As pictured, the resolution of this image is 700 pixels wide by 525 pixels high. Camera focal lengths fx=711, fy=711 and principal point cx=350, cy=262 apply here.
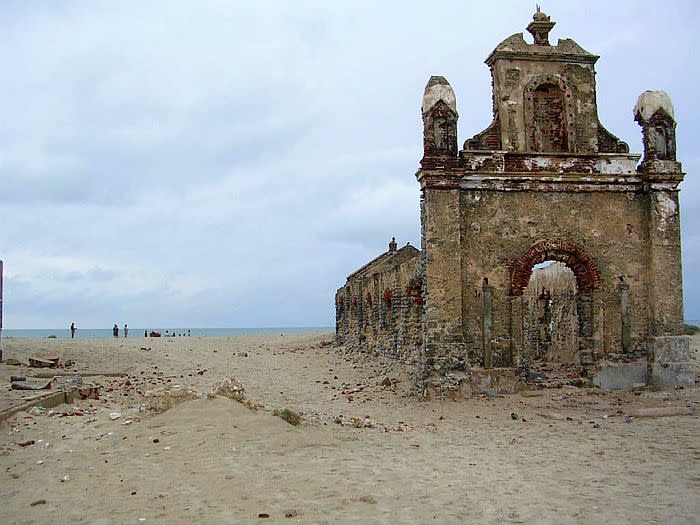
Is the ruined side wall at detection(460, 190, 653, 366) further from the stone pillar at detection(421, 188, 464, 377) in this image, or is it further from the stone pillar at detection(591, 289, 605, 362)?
the stone pillar at detection(421, 188, 464, 377)

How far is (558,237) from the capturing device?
51.5 feet

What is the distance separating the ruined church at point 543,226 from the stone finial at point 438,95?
3cm

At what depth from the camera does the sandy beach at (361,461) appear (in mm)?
6988

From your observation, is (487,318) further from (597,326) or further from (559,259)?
(597,326)

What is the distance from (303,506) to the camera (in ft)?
23.2

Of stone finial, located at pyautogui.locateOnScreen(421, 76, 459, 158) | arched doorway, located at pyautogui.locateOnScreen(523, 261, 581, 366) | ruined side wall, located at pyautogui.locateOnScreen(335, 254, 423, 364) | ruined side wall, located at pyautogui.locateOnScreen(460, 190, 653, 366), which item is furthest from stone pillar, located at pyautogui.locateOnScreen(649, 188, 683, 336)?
arched doorway, located at pyautogui.locateOnScreen(523, 261, 581, 366)

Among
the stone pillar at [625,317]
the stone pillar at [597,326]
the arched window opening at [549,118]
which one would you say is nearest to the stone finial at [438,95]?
the arched window opening at [549,118]

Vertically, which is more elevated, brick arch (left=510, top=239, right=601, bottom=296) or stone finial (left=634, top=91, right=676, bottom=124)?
stone finial (left=634, top=91, right=676, bottom=124)

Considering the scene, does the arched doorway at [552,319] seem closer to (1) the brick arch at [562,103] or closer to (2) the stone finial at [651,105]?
(1) the brick arch at [562,103]

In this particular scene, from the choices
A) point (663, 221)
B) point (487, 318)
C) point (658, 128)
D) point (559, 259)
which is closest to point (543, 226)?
point (559, 259)

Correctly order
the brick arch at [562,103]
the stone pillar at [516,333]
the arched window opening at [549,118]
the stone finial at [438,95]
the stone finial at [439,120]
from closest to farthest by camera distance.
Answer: the stone pillar at [516,333] < the stone finial at [439,120] < the stone finial at [438,95] < the brick arch at [562,103] < the arched window opening at [549,118]

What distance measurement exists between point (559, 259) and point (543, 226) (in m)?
0.85

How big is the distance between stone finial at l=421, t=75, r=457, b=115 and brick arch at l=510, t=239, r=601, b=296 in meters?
3.59

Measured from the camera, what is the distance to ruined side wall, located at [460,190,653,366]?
1532cm
